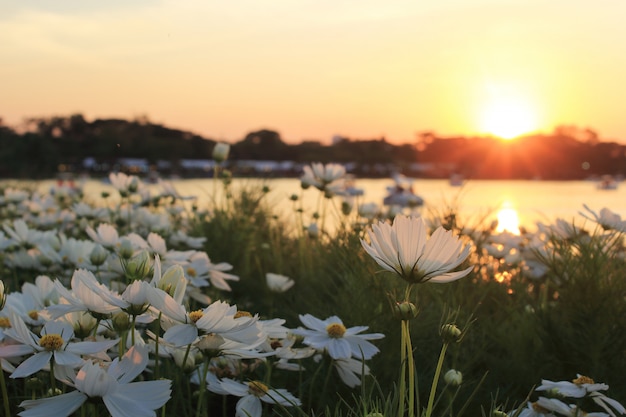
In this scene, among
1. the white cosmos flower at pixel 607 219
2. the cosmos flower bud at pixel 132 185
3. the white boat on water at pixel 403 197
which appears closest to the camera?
the white cosmos flower at pixel 607 219

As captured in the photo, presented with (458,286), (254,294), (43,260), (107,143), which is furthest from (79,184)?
(107,143)

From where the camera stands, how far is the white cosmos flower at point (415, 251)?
38.4 inches

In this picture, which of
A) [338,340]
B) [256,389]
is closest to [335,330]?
[338,340]

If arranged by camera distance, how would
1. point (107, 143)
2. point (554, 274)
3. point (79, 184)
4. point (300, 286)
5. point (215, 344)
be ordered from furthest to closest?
point (107, 143)
point (79, 184)
point (300, 286)
point (554, 274)
point (215, 344)

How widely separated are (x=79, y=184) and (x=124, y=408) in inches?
219

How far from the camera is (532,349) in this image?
2061 mm

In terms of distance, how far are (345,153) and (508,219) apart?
129ft

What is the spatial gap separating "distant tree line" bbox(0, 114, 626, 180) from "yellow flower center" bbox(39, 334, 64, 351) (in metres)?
31.1

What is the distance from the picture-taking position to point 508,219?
429 cm

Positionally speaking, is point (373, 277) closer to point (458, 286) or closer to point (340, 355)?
point (458, 286)

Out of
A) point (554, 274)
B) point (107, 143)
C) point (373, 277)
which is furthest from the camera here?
point (107, 143)

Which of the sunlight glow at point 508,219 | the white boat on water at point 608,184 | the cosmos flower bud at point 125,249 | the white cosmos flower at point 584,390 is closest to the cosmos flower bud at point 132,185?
the cosmos flower bud at point 125,249

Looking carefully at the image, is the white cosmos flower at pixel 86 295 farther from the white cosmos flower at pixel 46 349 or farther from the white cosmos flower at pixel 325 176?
the white cosmos flower at pixel 325 176

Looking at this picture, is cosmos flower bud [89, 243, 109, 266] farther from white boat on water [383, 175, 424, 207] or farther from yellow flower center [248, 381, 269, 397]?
white boat on water [383, 175, 424, 207]
